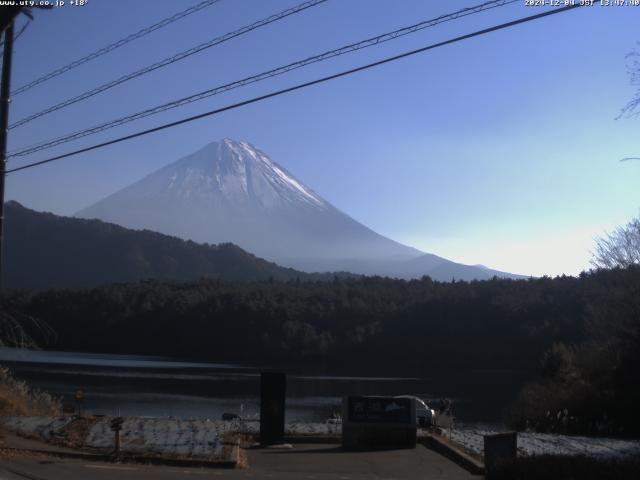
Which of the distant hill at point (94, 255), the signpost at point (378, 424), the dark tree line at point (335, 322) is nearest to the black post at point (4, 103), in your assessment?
the signpost at point (378, 424)

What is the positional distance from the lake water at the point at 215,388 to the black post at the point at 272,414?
19.5 meters

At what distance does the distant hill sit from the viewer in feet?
544

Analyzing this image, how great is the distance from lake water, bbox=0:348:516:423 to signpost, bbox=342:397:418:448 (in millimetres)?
19566

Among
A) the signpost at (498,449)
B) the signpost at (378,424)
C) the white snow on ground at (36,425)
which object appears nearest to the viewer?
the signpost at (498,449)

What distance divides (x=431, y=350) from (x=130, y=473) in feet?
264

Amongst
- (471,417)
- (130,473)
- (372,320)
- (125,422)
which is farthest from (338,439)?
(372,320)

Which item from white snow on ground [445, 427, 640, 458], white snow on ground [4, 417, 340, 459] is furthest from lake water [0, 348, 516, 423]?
white snow on ground [445, 427, 640, 458]

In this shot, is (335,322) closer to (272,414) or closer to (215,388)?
(215,388)

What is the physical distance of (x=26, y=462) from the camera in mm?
14469

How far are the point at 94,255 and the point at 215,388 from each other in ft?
415

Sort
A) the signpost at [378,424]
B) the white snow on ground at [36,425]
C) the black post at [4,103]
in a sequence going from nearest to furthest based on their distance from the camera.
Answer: the black post at [4,103] → the white snow on ground at [36,425] → the signpost at [378,424]

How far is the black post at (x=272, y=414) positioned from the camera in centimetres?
1736

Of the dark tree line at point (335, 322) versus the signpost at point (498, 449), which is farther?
the dark tree line at point (335, 322)

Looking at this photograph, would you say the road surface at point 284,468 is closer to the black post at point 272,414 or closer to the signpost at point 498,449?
the black post at point 272,414
